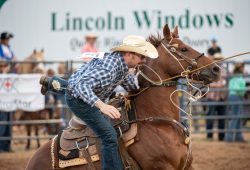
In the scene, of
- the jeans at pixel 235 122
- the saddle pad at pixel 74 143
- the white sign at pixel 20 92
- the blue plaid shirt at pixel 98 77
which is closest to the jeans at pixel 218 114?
the jeans at pixel 235 122

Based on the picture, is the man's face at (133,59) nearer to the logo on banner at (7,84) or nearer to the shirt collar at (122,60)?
the shirt collar at (122,60)

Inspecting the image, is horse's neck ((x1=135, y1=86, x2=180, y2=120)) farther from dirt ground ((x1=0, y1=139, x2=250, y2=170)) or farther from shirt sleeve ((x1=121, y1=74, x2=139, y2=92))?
dirt ground ((x1=0, y1=139, x2=250, y2=170))

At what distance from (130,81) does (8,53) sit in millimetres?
6844

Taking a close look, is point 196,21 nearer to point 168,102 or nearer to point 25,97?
point 25,97

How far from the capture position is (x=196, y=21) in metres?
16.8

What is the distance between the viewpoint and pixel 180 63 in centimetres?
669

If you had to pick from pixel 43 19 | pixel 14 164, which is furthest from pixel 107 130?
pixel 43 19

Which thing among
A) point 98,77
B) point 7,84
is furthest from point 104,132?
point 7,84

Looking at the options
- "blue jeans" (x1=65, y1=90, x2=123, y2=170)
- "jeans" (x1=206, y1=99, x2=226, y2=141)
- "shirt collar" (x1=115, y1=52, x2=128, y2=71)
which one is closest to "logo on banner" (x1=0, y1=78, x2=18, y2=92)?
"jeans" (x1=206, y1=99, x2=226, y2=141)

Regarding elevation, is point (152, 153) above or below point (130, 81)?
below

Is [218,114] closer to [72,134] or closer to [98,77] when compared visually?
[72,134]

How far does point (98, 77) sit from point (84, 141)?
2.54ft

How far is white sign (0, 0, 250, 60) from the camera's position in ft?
53.5

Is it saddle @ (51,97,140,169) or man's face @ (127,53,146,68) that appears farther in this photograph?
saddle @ (51,97,140,169)
